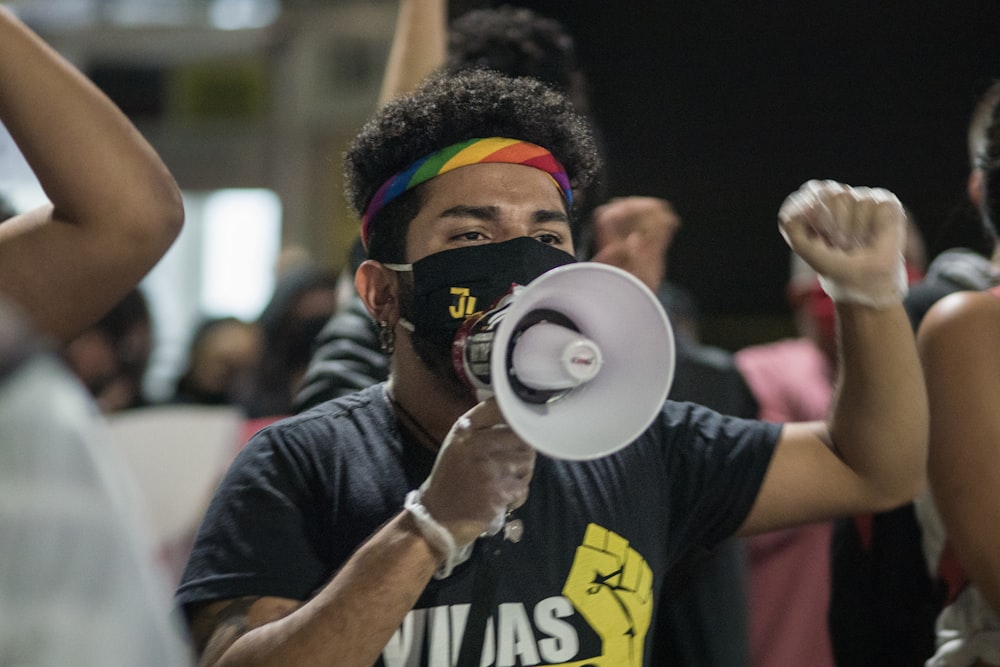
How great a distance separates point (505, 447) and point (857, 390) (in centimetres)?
77

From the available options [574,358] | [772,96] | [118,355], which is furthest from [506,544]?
[772,96]

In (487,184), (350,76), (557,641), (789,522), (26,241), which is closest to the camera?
(26,241)

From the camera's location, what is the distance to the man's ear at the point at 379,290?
2021mm

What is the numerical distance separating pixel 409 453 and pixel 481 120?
0.57 meters

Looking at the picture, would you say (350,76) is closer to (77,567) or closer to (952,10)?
(952,10)

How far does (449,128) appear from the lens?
2.02 metres

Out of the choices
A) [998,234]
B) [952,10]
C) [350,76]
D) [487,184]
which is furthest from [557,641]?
[350,76]

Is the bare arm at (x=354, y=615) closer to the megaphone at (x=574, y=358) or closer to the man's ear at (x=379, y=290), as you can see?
the megaphone at (x=574, y=358)

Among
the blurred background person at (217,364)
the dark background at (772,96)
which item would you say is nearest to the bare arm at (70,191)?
the blurred background person at (217,364)

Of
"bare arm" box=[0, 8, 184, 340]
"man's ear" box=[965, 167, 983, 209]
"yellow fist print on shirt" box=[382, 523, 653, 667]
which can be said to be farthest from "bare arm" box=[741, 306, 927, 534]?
"bare arm" box=[0, 8, 184, 340]

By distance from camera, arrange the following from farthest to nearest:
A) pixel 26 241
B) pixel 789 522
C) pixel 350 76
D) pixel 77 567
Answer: pixel 350 76
pixel 789 522
pixel 26 241
pixel 77 567

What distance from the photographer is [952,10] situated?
19.0ft

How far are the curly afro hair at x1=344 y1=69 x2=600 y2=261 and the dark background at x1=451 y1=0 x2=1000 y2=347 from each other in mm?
3847

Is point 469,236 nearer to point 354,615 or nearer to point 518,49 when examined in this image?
point 354,615
